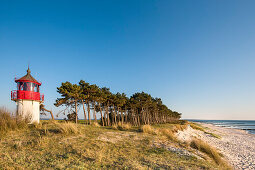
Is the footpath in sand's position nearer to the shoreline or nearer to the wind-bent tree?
the shoreline

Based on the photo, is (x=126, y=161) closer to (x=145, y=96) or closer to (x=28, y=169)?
(x=28, y=169)

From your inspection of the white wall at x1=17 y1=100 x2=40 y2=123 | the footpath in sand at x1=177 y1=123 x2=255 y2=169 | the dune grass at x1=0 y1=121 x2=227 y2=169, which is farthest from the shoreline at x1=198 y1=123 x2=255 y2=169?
the white wall at x1=17 y1=100 x2=40 y2=123

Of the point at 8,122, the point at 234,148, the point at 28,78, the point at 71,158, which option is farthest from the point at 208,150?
the point at 28,78

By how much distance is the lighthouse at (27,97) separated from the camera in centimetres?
1401

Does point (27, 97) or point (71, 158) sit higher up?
point (27, 97)

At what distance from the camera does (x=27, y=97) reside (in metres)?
14.3

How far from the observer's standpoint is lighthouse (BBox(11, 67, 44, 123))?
14.0 meters

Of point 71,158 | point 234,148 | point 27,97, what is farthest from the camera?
point 234,148

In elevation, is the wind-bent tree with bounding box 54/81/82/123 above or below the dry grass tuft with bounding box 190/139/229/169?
above

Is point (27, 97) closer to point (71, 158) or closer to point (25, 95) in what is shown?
point (25, 95)

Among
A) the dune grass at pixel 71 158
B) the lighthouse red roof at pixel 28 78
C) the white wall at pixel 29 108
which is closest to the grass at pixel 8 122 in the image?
the dune grass at pixel 71 158

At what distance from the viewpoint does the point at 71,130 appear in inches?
392

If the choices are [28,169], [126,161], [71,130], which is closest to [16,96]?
[71,130]

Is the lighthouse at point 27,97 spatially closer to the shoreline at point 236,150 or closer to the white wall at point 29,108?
the white wall at point 29,108
